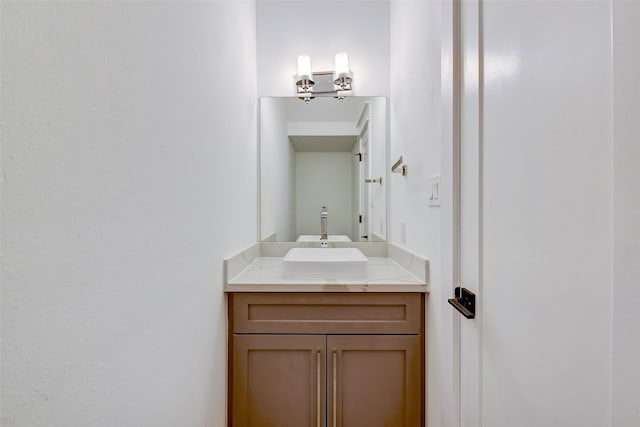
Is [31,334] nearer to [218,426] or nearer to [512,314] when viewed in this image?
[512,314]

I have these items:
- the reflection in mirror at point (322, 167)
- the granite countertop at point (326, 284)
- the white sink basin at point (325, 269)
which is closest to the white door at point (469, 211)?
the granite countertop at point (326, 284)

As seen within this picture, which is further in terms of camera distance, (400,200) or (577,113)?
(400,200)

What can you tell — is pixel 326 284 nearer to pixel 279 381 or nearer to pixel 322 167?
pixel 279 381

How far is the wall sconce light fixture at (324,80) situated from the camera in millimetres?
1772

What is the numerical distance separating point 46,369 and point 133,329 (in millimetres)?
177

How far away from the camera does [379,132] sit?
1.84 metres

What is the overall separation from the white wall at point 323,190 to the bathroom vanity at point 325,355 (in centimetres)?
74

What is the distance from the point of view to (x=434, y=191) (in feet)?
3.35

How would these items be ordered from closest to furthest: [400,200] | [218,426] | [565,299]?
[565,299], [218,426], [400,200]

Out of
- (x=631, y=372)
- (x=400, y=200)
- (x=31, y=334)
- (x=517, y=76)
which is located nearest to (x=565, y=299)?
(x=631, y=372)

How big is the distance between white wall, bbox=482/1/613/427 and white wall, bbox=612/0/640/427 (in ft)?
0.05

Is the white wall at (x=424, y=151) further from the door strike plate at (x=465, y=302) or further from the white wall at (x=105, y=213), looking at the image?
the white wall at (x=105, y=213)

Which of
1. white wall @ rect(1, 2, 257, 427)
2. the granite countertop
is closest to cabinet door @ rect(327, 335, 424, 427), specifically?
the granite countertop

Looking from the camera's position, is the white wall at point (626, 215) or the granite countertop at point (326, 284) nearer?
the white wall at point (626, 215)
